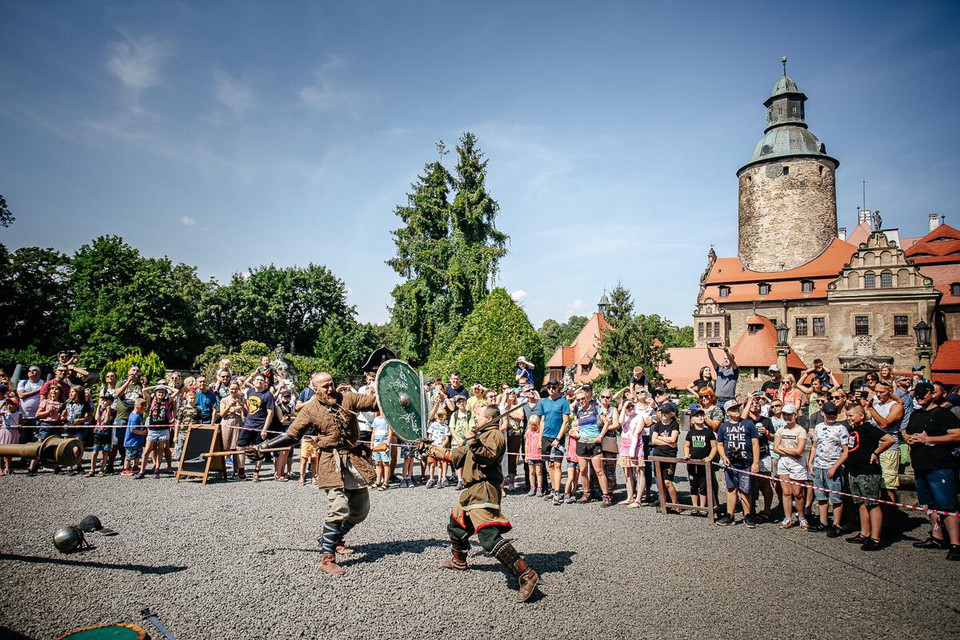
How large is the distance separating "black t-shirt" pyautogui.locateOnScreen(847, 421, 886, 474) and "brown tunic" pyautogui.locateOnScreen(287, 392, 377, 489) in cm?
664

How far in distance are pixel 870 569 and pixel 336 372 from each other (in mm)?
50356

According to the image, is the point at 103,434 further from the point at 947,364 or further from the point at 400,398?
the point at 947,364

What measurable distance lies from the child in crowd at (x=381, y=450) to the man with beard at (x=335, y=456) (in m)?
4.39

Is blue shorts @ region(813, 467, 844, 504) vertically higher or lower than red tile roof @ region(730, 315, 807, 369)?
lower

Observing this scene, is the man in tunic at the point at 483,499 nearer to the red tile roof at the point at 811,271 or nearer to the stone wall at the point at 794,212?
the red tile roof at the point at 811,271

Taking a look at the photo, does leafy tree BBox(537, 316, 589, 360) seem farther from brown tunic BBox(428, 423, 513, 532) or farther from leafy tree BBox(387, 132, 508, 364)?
brown tunic BBox(428, 423, 513, 532)

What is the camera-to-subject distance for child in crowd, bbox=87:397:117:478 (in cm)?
1142

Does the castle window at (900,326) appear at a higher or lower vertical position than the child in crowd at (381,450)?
higher

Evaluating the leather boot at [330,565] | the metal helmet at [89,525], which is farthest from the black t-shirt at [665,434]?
the metal helmet at [89,525]

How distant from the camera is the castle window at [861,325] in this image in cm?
4259

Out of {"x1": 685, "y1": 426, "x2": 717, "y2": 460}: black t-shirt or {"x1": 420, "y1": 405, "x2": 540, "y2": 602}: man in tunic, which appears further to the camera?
{"x1": 685, "y1": 426, "x2": 717, "y2": 460}: black t-shirt

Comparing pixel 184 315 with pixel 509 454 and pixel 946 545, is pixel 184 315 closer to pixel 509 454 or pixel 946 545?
pixel 509 454

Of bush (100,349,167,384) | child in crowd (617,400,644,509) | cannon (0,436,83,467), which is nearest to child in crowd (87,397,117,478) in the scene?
cannon (0,436,83,467)

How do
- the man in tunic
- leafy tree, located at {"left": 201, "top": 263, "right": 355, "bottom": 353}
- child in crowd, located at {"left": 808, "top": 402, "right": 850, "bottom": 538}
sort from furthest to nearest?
leafy tree, located at {"left": 201, "top": 263, "right": 355, "bottom": 353} → child in crowd, located at {"left": 808, "top": 402, "right": 850, "bottom": 538} → the man in tunic
